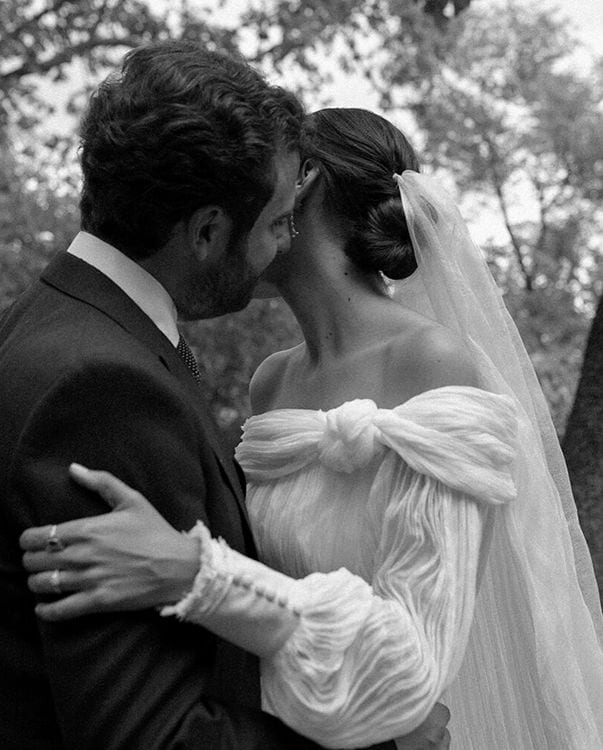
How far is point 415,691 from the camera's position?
222 centimetres

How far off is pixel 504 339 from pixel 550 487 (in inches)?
15.3

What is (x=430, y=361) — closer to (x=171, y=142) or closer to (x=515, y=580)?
(x=515, y=580)

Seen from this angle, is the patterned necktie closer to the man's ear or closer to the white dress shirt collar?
the white dress shirt collar

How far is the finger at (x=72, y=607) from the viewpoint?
1.88 meters

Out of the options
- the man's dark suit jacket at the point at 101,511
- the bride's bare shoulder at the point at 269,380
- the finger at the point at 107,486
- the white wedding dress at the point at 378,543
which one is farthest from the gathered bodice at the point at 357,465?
the finger at the point at 107,486

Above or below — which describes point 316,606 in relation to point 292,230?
below

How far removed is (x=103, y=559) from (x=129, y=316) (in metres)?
0.48

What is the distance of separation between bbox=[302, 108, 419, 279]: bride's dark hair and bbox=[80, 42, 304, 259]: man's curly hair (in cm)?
83

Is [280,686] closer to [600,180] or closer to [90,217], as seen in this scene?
[90,217]

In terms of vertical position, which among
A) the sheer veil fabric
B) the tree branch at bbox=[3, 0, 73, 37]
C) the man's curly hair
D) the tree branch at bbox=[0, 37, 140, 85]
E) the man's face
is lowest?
the sheer veil fabric

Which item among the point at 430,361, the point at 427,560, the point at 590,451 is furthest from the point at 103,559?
the point at 590,451

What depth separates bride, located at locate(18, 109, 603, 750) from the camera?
214 cm

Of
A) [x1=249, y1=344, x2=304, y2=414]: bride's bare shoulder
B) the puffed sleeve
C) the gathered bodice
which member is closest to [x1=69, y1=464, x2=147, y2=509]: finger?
the puffed sleeve

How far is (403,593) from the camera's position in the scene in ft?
7.88
